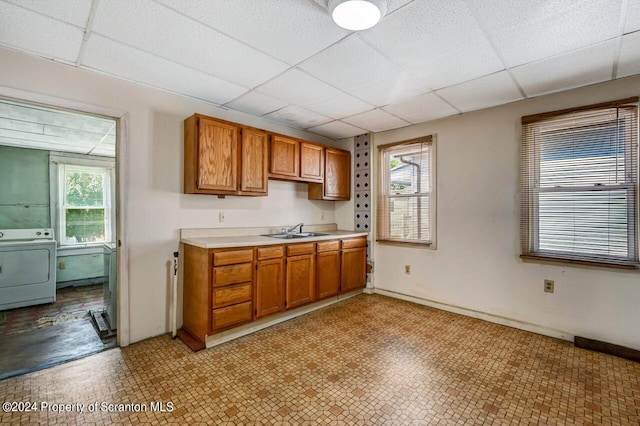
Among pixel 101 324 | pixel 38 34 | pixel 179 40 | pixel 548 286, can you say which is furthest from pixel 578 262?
pixel 101 324

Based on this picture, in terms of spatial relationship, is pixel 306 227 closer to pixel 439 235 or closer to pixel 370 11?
pixel 439 235

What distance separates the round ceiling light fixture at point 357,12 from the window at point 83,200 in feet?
17.2

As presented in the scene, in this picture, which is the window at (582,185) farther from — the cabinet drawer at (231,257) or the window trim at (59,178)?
the window trim at (59,178)

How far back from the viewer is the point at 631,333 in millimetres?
2496

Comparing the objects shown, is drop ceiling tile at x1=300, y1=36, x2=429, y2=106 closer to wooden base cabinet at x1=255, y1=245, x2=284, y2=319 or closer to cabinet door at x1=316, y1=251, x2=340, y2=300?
wooden base cabinet at x1=255, y1=245, x2=284, y2=319

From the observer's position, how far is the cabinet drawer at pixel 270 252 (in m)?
2.97

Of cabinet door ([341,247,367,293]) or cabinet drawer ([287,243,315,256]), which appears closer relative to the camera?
cabinet drawer ([287,243,315,256])

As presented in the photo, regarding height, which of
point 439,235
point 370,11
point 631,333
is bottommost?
point 631,333

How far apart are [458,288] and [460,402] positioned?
1.81 m

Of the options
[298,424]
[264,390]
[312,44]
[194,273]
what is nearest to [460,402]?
[298,424]

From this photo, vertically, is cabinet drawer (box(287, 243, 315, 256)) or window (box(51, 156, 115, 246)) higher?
window (box(51, 156, 115, 246))

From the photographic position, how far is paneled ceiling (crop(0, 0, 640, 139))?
67.1 inches

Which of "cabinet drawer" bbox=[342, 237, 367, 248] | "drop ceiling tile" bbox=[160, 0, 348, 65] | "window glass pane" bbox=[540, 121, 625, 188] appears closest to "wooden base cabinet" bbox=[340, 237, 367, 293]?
"cabinet drawer" bbox=[342, 237, 367, 248]

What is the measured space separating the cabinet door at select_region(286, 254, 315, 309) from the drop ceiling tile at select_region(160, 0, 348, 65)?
2059 millimetres
